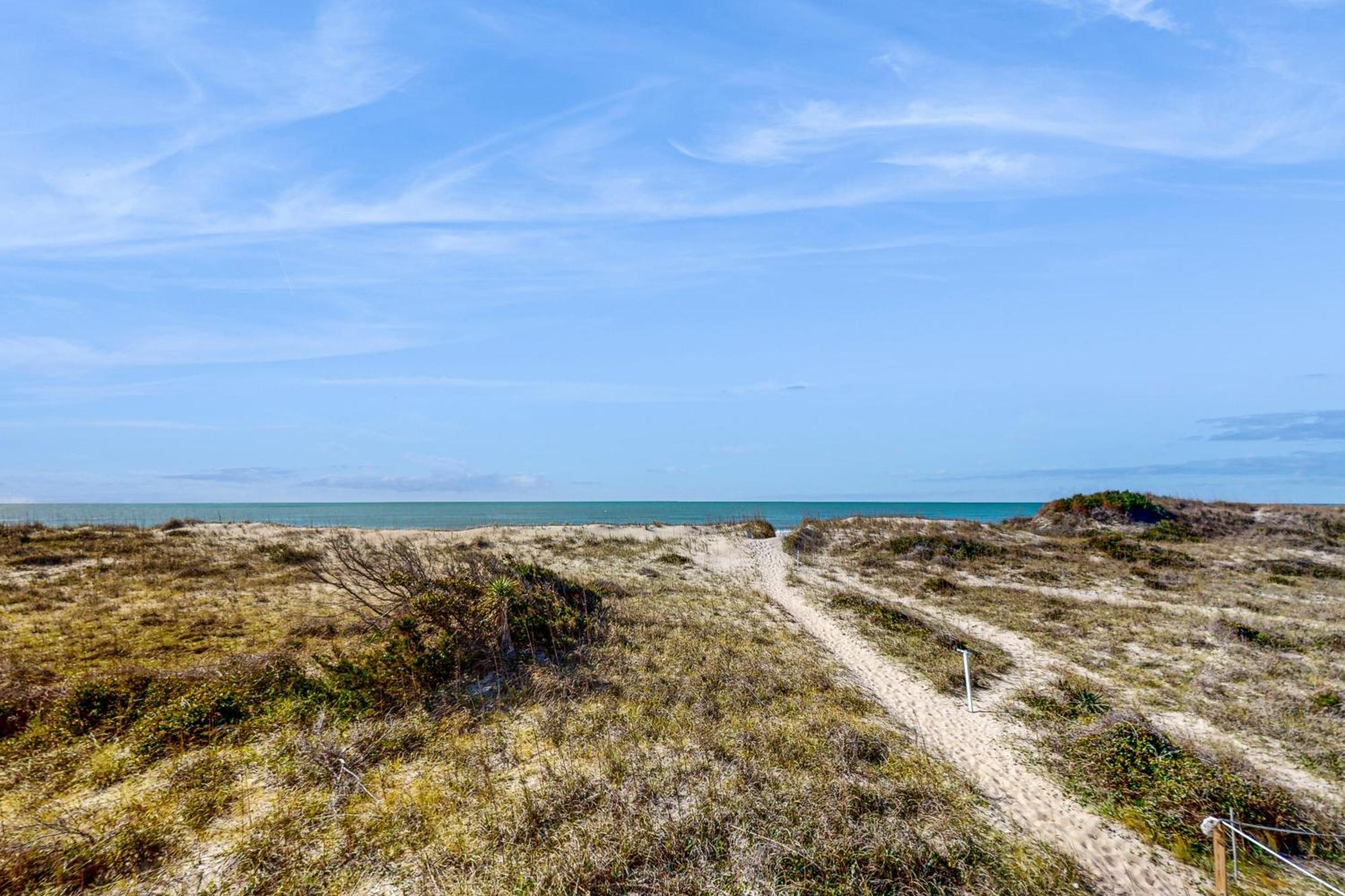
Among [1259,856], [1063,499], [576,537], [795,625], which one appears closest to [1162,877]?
[1259,856]

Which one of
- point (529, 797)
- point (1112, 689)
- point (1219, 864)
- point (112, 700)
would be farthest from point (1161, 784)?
point (112, 700)

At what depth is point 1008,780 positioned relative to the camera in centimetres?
1052

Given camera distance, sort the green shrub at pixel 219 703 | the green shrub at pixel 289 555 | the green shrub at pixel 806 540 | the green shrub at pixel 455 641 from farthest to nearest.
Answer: the green shrub at pixel 806 540 < the green shrub at pixel 289 555 < the green shrub at pixel 455 641 < the green shrub at pixel 219 703

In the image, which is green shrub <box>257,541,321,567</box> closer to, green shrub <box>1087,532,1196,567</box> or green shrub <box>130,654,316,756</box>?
green shrub <box>130,654,316,756</box>

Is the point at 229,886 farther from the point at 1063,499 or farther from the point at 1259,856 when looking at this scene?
the point at 1063,499

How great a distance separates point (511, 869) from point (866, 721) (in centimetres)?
810

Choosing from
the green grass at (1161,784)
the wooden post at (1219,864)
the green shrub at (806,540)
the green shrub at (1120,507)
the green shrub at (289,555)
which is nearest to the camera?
the wooden post at (1219,864)

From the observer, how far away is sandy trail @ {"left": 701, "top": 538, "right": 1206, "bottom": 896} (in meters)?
8.12

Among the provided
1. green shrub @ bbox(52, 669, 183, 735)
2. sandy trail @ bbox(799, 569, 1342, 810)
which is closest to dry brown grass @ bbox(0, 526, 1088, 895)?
green shrub @ bbox(52, 669, 183, 735)

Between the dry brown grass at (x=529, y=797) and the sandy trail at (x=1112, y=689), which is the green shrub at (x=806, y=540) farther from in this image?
the dry brown grass at (x=529, y=797)

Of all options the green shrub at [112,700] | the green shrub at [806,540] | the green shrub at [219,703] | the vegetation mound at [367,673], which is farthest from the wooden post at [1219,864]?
the green shrub at [806,540]

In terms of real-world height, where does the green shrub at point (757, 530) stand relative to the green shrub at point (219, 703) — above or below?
below

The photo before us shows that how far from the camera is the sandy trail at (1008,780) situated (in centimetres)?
A: 812

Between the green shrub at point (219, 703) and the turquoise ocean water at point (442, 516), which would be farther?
the turquoise ocean water at point (442, 516)
